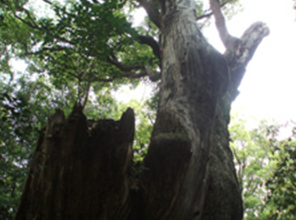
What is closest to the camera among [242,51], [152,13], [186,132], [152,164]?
[152,164]

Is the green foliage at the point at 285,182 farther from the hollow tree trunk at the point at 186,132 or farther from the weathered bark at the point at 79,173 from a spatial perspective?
the weathered bark at the point at 79,173

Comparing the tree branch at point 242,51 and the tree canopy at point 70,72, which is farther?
the tree branch at point 242,51

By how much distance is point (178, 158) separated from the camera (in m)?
A: 1.92

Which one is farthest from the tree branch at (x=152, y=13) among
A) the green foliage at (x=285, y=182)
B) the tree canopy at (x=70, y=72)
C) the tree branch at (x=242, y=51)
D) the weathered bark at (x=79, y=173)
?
the green foliage at (x=285, y=182)

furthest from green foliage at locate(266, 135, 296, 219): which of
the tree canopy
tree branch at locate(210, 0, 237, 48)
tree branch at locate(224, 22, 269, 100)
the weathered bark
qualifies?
the weathered bark

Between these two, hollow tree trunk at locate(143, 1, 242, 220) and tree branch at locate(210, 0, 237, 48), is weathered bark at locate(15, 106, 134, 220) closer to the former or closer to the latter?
hollow tree trunk at locate(143, 1, 242, 220)

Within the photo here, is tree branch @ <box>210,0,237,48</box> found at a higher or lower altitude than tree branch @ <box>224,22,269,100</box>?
higher

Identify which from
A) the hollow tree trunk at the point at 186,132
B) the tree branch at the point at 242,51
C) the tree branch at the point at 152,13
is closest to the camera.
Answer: the hollow tree trunk at the point at 186,132

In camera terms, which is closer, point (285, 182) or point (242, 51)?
point (242, 51)

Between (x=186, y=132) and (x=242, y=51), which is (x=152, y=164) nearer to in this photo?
(x=186, y=132)

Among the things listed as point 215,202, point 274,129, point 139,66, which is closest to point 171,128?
point 215,202

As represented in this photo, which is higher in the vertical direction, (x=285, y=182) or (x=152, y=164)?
(x=285, y=182)

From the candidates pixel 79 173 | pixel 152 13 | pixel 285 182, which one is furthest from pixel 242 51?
pixel 79 173

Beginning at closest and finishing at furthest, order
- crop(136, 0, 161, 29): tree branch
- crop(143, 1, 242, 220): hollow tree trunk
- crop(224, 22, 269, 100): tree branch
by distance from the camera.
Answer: crop(143, 1, 242, 220): hollow tree trunk → crop(224, 22, 269, 100): tree branch → crop(136, 0, 161, 29): tree branch
